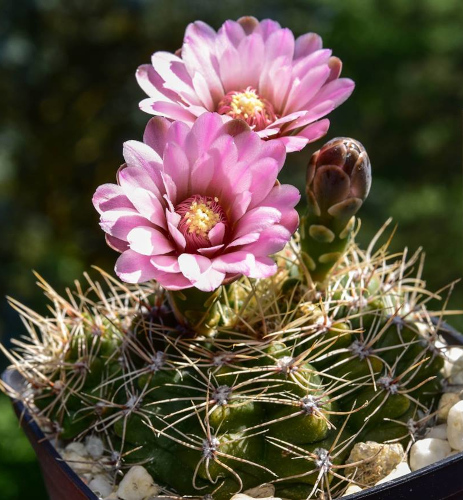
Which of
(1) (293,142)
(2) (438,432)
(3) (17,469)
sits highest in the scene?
(1) (293,142)

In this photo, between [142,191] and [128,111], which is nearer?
[142,191]

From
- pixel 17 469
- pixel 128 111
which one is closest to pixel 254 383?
pixel 17 469

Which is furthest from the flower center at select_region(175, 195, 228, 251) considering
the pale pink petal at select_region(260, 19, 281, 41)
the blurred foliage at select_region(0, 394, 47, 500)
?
the blurred foliage at select_region(0, 394, 47, 500)

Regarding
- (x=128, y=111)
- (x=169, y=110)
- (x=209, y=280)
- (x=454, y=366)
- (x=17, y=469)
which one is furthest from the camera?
(x=128, y=111)

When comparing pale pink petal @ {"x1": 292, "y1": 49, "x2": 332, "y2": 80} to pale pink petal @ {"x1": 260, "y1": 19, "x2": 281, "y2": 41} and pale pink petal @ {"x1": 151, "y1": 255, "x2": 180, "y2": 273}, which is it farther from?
pale pink petal @ {"x1": 151, "y1": 255, "x2": 180, "y2": 273}

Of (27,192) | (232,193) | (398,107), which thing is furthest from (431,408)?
(398,107)

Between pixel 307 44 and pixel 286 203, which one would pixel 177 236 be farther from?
pixel 307 44

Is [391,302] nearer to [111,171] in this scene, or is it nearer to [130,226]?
[130,226]
